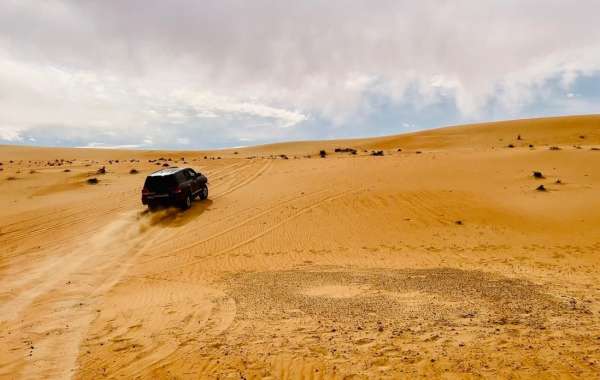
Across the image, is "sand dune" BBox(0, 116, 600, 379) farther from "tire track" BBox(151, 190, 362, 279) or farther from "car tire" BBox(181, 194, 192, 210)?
"car tire" BBox(181, 194, 192, 210)

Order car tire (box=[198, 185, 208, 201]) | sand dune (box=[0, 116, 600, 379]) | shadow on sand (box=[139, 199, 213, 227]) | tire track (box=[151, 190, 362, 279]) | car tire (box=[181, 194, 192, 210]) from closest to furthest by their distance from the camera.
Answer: sand dune (box=[0, 116, 600, 379]), tire track (box=[151, 190, 362, 279]), shadow on sand (box=[139, 199, 213, 227]), car tire (box=[181, 194, 192, 210]), car tire (box=[198, 185, 208, 201])

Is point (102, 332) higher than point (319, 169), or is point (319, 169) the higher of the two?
point (319, 169)

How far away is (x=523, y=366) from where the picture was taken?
5508 mm

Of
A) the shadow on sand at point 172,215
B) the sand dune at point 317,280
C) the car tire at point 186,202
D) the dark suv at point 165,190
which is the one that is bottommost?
the sand dune at point 317,280

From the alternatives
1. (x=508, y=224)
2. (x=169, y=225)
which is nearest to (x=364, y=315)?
(x=508, y=224)

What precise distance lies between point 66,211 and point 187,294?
12.4 metres

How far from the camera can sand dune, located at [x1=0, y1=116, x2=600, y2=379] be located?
603 cm

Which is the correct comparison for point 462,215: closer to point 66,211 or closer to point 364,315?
point 364,315

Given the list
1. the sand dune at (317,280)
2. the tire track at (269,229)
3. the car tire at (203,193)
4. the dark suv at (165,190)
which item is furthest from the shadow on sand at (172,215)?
the tire track at (269,229)

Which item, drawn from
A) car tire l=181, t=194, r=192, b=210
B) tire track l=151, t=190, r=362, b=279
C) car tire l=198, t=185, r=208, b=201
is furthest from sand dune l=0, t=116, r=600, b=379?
car tire l=181, t=194, r=192, b=210

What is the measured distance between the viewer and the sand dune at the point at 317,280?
603 cm

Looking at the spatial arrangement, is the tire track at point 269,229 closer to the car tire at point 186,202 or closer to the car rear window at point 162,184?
the car tire at point 186,202

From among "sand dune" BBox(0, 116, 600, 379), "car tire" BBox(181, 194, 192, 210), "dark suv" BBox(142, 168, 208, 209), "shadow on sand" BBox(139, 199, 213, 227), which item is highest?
"dark suv" BBox(142, 168, 208, 209)

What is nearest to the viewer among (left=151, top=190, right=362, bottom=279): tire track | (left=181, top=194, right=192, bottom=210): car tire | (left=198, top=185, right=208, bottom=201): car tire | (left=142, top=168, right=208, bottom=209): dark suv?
(left=151, top=190, right=362, bottom=279): tire track
